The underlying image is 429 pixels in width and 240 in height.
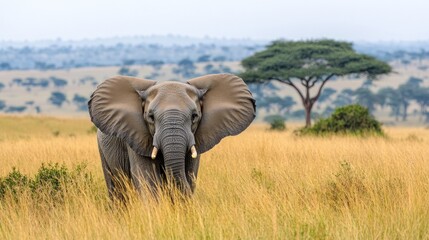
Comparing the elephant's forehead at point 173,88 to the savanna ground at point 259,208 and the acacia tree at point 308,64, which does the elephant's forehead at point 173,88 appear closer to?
the savanna ground at point 259,208

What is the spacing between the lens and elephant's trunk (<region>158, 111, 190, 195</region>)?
6.68 metres

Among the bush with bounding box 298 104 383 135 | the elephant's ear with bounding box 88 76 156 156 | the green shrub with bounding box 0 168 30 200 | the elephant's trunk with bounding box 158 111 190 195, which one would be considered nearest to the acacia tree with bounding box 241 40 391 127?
the bush with bounding box 298 104 383 135

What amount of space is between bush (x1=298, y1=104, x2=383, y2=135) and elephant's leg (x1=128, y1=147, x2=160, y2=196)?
1247cm

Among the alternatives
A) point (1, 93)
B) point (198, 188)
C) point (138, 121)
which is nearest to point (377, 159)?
point (198, 188)

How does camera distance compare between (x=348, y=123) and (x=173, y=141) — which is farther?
(x=348, y=123)

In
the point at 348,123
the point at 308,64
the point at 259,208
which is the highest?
the point at 259,208

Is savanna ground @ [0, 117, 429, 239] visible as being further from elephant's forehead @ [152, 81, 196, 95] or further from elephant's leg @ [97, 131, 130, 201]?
elephant's forehead @ [152, 81, 196, 95]

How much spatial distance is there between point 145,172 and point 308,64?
1240 inches

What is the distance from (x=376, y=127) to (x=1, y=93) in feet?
307

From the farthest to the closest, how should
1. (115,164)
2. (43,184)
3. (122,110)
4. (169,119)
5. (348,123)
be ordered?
(348,123)
(43,184)
(115,164)
(122,110)
(169,119)

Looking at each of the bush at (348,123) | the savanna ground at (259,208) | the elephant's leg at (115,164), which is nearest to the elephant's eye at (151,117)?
the savanna ground at (259,208)

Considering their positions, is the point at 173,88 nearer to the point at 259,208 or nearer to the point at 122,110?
the point at 122,110

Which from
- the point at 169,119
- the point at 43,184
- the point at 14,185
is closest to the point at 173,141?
the point at 169,119

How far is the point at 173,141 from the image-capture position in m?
6.67
